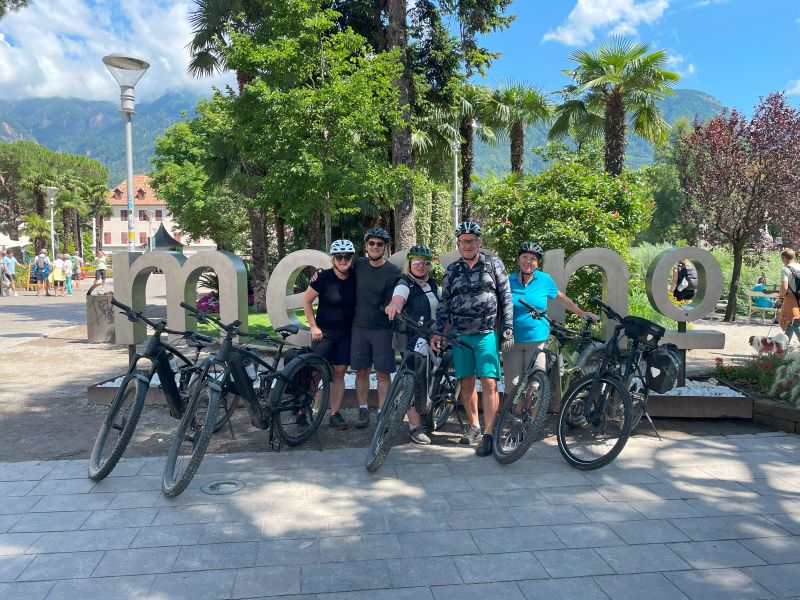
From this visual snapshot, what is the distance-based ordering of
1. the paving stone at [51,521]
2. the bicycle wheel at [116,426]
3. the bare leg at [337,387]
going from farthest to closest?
the bare leg at [337,387] < the bicycle wheel at [116,426] < the paving stone at [51,521]

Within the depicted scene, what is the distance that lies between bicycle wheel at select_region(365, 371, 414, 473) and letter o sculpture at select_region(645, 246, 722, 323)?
329 cm

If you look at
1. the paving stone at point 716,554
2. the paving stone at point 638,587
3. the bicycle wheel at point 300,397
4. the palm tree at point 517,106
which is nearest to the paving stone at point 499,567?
the paving stone at point 638,587

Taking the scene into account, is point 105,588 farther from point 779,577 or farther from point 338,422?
point 779,577

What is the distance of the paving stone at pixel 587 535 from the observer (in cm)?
352

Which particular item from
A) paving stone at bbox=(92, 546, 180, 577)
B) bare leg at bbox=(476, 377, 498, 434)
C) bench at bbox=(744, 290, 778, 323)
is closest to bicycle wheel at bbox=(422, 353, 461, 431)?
bare leg at bbox=(476, 377, 498, 434)

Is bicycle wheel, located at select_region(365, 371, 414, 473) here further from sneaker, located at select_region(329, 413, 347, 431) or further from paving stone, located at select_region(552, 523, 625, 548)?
paving stone, located at select_region(552, 523, 625, 548)

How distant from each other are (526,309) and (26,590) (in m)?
3.86

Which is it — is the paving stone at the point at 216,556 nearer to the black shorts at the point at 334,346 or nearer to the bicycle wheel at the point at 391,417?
the bicycle wheel at the point at 391,417

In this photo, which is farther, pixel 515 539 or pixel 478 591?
pixel 515 539

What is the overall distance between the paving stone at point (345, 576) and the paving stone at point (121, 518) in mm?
1195

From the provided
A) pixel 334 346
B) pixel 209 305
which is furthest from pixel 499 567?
pixel 209 305

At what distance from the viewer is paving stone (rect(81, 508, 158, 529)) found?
12.2ft

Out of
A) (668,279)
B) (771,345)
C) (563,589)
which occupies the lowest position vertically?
(563,589)

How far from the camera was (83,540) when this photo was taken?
3.54 metres
